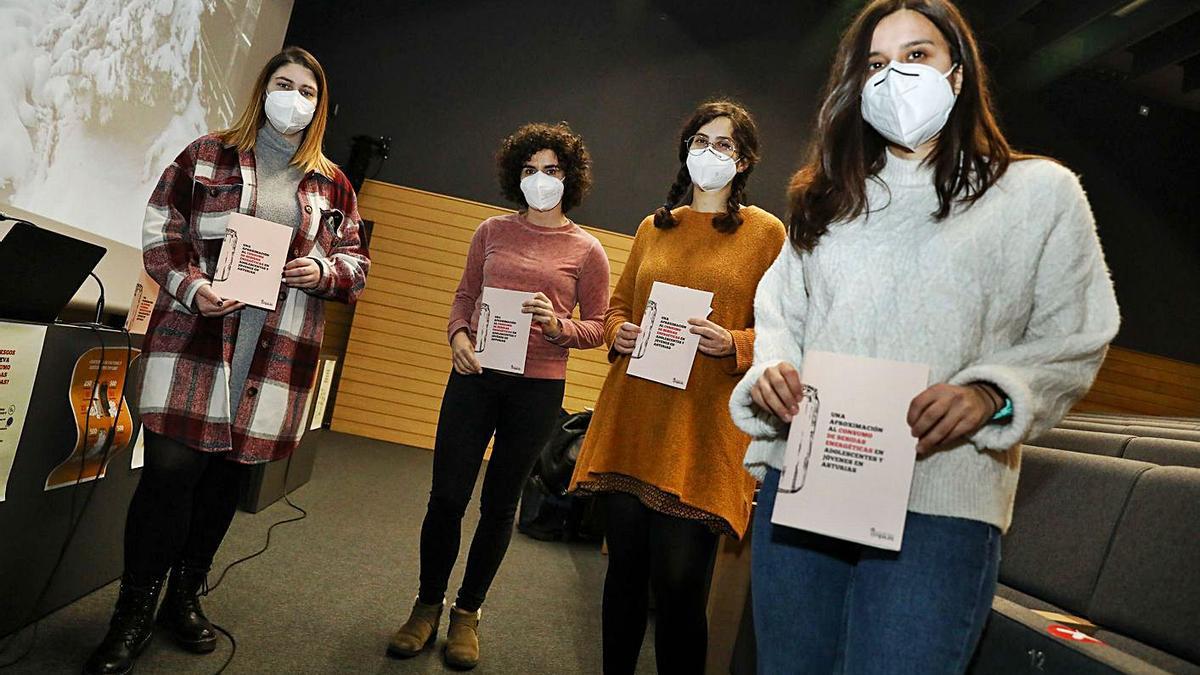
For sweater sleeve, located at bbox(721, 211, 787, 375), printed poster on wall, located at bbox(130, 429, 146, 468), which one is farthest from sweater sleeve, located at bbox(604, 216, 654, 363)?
printed poster on wall, located at bbox(130, 429, 146, 468)

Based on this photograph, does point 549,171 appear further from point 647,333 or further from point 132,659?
point 132,659

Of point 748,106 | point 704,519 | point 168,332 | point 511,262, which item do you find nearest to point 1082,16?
point 748,106

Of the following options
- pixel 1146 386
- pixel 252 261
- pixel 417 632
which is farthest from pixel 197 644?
pixel 1146 386

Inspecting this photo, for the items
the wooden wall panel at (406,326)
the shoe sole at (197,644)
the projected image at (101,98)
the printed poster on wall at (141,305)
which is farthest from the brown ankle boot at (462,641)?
the wooden wall panel at (406,326)

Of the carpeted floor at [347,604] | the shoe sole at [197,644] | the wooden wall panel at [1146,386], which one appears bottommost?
the carpeted floor at [347,604]

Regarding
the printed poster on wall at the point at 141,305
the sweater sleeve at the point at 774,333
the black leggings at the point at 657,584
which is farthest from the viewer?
the printed poster on wall at the point at 141,305

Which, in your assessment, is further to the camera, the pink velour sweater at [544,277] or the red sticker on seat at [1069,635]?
the pink velour sweater at [544,277]

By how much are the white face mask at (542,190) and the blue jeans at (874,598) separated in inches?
57.5

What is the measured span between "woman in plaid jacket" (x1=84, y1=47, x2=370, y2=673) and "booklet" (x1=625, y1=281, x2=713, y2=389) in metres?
0.83

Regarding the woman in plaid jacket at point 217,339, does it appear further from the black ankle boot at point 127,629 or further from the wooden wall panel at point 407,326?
the wooden wall panel at point 407,326

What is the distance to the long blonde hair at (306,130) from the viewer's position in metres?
2.05

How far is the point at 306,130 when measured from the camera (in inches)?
85.1

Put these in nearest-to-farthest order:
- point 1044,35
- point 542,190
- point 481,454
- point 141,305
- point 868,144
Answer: point 868,144 → point 481,454 → point 542,190 → point 141,305 → point 1044,35

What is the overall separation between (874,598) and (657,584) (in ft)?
2.48
